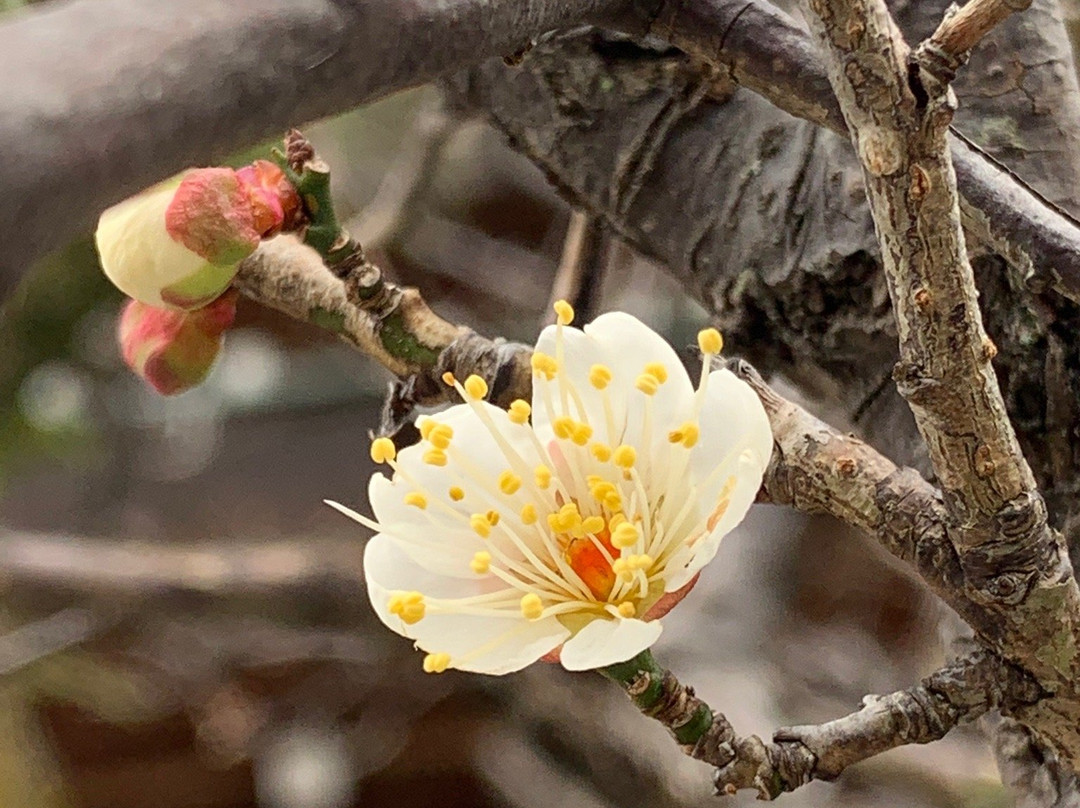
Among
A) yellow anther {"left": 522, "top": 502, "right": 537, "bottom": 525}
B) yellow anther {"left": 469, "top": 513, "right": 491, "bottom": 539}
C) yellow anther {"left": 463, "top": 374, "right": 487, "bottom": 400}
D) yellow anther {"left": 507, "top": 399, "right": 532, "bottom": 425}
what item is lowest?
yellow anther {"left": 469, "top": 513, "right": 491, "bottom": 539}

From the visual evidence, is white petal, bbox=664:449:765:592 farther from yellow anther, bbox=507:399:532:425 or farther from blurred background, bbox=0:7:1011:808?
blurred background, bbox=0:7:1011:808

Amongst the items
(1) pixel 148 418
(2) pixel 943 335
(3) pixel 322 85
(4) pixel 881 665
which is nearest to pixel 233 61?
(3) pixel 322 85

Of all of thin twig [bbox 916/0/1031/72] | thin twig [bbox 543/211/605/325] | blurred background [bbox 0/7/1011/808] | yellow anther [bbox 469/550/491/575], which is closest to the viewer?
thin twig [bbox 916/0/1031/72]

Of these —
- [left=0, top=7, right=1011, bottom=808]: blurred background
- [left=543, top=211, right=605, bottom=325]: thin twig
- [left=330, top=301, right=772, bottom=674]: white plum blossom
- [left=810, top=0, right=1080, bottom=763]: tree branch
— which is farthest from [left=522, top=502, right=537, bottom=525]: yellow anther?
[left=0, top=7, right=1011, bottom=808]: blurred background

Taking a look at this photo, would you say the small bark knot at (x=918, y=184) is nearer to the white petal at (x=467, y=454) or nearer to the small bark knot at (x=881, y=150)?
the small bark knot at (x=881, y=150)

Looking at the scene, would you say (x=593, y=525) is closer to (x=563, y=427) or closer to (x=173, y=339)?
(x=563, y=427)

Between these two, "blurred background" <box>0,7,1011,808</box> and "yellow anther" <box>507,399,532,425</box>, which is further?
"blurred background" <box>0,7,1011,808</box>

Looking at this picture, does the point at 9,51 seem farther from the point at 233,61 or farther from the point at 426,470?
the point at 426,470

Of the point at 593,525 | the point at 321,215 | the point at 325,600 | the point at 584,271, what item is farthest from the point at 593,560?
the point at 325,600
